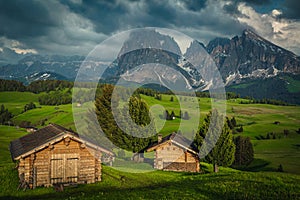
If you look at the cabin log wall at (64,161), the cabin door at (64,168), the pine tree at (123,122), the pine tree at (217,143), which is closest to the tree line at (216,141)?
the pine tree at (217,143)

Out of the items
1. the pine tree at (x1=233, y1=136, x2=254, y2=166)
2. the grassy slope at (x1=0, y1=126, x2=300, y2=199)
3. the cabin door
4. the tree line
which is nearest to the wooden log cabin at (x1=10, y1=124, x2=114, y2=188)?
the cabin door

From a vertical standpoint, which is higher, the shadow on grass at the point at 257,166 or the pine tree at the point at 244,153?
the pine tree at the point at 244,153

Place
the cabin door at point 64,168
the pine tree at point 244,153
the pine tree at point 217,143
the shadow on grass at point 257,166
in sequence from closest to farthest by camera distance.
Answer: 1. the cabin door at point 64,168
2. the pine tree at point 217,143
3. the shadow on grass at point 257,166
4. the pine tree at point 244,153

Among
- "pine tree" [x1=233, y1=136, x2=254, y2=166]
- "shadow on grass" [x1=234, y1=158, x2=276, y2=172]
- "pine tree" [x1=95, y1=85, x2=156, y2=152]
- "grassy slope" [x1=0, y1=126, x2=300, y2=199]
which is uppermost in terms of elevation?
"pine tree" [x1=95, y1=85, x2=156, y2=152]

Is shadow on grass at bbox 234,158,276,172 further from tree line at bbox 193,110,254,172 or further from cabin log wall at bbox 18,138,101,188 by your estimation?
cabin log wall at bbox 18,138,101,188

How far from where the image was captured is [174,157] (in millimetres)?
55031

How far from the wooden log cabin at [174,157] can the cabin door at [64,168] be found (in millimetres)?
23093

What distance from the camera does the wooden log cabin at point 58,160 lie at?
107 feet

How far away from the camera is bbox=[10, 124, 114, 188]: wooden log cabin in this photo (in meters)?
32.5

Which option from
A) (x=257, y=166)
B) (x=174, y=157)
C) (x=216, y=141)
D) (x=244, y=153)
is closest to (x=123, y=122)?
(x=174, y=157)

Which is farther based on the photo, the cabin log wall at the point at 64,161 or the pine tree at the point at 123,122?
the pine tree at the point at 123,122

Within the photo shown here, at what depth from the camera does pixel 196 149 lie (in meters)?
56.4

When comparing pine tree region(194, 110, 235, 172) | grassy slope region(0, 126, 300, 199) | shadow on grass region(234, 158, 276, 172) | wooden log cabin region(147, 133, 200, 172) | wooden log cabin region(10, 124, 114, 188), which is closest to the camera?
grassy slope region(0, 126, 300, 199)

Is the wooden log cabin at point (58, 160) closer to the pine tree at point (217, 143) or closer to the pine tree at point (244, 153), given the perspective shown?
the pine tree at point (217, 143)
